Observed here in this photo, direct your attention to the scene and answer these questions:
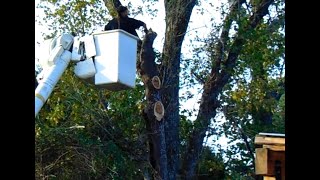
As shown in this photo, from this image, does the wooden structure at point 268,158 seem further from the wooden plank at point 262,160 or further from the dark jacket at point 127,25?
the dark jacket at point 127,25

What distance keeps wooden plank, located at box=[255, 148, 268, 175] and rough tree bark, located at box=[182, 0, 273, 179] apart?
3960 millimetres

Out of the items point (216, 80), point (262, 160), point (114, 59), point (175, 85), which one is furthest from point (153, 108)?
point (114, 59)

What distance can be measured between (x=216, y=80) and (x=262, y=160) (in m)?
4.12

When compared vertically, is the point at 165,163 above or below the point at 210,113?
below

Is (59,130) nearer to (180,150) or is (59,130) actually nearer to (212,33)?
(180,150)

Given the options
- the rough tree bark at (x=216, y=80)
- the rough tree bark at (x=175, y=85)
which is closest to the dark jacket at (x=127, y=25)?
the rough tree bark at (x=175, y=85)

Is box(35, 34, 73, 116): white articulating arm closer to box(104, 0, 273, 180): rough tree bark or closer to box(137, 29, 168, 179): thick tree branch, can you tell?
box(137, 29, 168, 179): thick tree branch

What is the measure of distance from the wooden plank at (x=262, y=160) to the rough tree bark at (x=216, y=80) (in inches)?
156

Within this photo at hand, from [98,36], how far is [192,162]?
467 cm

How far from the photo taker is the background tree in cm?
832

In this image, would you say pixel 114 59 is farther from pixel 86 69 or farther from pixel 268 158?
pixel 268 158
